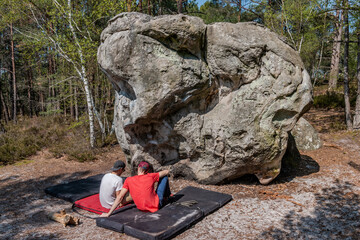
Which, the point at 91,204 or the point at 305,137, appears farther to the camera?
the point at 305,137

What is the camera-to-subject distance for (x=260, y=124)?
523 centimetres

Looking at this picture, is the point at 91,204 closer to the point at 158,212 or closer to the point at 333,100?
the point at 158,212

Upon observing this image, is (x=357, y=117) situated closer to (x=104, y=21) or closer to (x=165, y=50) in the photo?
(x=165, y=50)

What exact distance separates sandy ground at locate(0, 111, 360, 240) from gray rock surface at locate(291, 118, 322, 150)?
50 cm

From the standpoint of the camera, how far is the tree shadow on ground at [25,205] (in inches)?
166

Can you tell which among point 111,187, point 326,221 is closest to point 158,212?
point 111,187

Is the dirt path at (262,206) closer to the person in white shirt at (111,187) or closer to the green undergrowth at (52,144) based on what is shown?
the person in white shirt at (111,187)

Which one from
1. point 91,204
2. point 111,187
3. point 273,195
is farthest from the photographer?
point 273,195

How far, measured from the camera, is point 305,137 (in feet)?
27.5

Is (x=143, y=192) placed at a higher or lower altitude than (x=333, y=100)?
lower

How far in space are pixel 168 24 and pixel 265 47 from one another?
2.07 metres

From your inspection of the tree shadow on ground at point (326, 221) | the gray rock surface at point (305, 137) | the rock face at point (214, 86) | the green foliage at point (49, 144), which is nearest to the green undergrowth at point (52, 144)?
the green foliage at point (49, 144)

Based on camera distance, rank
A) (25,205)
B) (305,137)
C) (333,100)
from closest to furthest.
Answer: (25,205) → (305,137) → (333,100)

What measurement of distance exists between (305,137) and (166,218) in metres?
6.22
